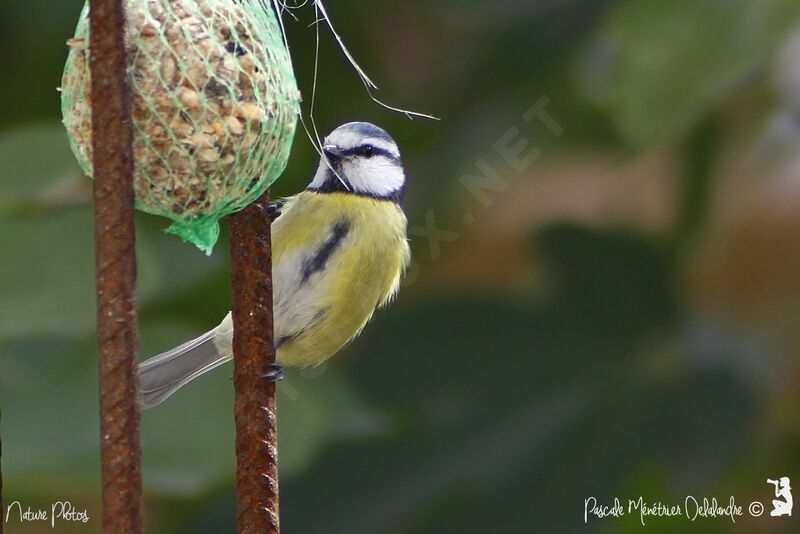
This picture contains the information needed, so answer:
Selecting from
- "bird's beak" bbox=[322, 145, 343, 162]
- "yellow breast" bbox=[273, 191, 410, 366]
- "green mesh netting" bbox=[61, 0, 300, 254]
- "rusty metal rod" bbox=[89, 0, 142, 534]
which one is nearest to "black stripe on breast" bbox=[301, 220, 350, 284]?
"yellow breast" bbox=[273, 191, 410, 366]

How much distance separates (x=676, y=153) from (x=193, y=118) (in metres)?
1.10

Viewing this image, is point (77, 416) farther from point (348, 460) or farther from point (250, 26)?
point (250, 26)

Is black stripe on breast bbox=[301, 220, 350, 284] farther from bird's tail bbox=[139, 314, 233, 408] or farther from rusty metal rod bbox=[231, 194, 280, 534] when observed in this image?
rusty metal rod bbox=[231, 194, 280, 534]

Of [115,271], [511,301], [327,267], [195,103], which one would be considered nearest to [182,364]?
[327,267]

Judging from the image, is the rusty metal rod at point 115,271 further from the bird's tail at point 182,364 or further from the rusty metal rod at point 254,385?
the bird's tail at point 182,364

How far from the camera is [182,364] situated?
5.76ft

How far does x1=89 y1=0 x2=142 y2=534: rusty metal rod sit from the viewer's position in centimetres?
94

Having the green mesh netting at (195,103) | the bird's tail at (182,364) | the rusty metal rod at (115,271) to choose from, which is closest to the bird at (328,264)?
the bird's tail at (182,364)

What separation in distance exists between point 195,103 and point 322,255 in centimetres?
61

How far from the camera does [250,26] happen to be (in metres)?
1.22

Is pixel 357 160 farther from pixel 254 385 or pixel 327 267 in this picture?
pixel 254 385

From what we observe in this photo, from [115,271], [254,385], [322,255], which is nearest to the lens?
[115,271]

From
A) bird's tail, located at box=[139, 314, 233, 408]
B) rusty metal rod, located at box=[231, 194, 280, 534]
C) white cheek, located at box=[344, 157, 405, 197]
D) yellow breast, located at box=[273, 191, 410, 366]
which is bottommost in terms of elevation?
rusty metal rod, located at box=[231, 194, 280, 534]

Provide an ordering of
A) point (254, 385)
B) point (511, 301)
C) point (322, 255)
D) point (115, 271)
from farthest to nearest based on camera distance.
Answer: point (511, 301)
point (322, 255)
point (254, 385)
point (115, 271)
